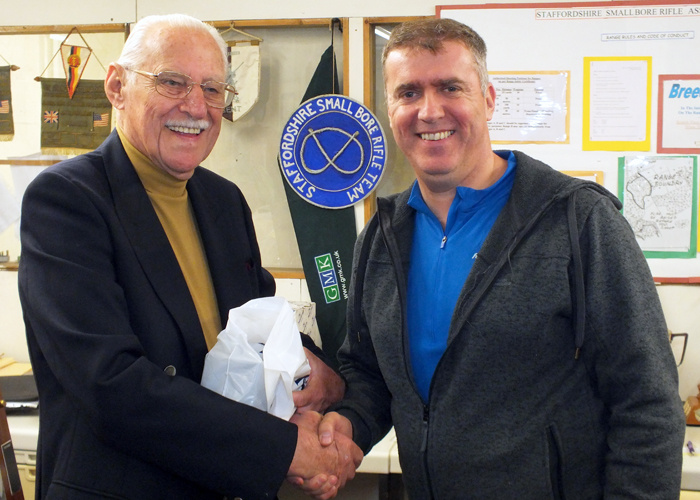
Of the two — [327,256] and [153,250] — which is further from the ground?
[153,250]

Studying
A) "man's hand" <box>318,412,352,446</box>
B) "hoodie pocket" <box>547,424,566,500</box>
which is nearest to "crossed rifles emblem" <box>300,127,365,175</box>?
"man's hand" <box>318,412,352,446</box>

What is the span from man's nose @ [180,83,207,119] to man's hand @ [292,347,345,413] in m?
0.59

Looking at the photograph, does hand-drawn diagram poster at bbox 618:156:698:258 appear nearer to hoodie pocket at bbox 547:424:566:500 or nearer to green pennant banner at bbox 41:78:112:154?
hoodie pocket at bbox 547:424:566:500

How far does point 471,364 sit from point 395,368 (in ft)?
0.59

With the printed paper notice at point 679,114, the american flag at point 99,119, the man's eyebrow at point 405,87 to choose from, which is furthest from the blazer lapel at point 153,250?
the printed paper notice at point 679,114

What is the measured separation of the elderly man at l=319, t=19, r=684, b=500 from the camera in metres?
1.03

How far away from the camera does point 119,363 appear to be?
106 centimetres

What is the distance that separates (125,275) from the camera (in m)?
1.14

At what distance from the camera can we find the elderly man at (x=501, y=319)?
1.03 m

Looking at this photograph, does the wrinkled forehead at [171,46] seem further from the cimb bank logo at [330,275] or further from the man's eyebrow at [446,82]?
the cimb bank logo at [330,275]

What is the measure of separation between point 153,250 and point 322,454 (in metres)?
0.54

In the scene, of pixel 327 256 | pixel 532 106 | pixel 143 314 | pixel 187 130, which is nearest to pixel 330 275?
pixel 327 256

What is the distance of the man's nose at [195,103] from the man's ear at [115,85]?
5.4 inches

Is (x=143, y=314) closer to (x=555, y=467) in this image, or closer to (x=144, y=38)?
(x=144, y=38)
